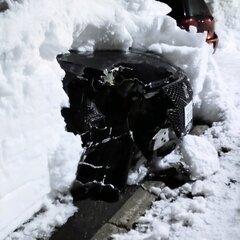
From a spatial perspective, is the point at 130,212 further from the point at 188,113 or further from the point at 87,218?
the point at 188,113

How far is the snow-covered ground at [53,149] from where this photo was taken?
3025mm

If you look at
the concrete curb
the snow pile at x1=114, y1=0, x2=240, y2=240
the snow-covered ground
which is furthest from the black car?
the concrete curb

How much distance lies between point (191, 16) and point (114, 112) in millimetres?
3872

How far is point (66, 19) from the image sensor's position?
3623 mm

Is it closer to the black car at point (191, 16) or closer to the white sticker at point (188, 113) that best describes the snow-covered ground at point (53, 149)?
the white sticker at point (188, 113)

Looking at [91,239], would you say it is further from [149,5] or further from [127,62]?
[149,5]

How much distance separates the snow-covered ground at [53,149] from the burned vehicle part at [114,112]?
184 mm

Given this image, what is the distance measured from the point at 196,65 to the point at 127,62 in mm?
1426

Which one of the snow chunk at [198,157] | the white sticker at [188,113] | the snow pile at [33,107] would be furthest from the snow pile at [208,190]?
the snow pile at [33,107]

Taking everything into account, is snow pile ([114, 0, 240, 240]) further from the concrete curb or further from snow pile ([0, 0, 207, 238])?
snow pile ([0, 0, 207, 238])

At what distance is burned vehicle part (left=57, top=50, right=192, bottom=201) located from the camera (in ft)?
11.7

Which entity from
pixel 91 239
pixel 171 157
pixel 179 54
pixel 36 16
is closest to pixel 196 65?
pixel 179 54

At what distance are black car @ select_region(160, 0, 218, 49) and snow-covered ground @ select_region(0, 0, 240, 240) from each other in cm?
267

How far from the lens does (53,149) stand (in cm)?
338
